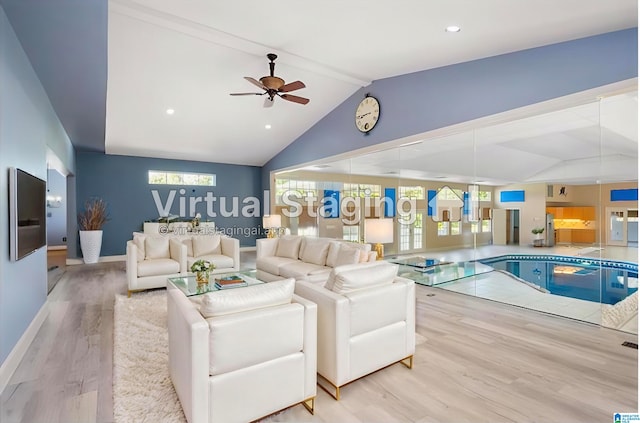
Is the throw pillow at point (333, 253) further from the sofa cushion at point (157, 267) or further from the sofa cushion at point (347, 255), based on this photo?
the sofa cushion at point (157, 267)

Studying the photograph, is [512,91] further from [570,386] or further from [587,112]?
[570,386]

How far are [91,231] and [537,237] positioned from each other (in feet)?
29.6

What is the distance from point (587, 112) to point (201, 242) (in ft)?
19.8

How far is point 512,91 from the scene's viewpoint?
400 centimetres

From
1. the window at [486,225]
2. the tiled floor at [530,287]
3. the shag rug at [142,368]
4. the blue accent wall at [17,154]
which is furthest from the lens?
the window at [486,225]

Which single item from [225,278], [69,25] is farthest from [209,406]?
[69,25]

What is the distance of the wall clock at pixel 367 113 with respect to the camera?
592cm

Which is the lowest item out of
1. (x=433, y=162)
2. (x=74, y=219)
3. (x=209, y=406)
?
(x=209, y=406)

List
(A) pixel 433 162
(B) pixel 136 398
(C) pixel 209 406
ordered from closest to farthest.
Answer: (C) pixel 209 406 < (B) pixel 136 398 < (A) pixel 433 162

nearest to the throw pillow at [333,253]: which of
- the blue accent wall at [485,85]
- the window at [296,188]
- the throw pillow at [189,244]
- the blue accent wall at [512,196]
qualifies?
the blue accent wall at [485,85]

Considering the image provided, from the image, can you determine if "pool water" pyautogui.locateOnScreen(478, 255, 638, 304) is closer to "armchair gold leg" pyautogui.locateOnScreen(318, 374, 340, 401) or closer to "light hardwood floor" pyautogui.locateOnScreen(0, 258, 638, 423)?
"light hardwood floor" pyautogui.locateOnScreen(0, 258, 638, 423)

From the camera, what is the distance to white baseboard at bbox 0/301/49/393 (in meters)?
2.50

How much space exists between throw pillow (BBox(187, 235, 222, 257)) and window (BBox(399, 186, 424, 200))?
367cm

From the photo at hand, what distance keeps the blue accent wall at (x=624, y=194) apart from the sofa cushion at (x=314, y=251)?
3493mm
